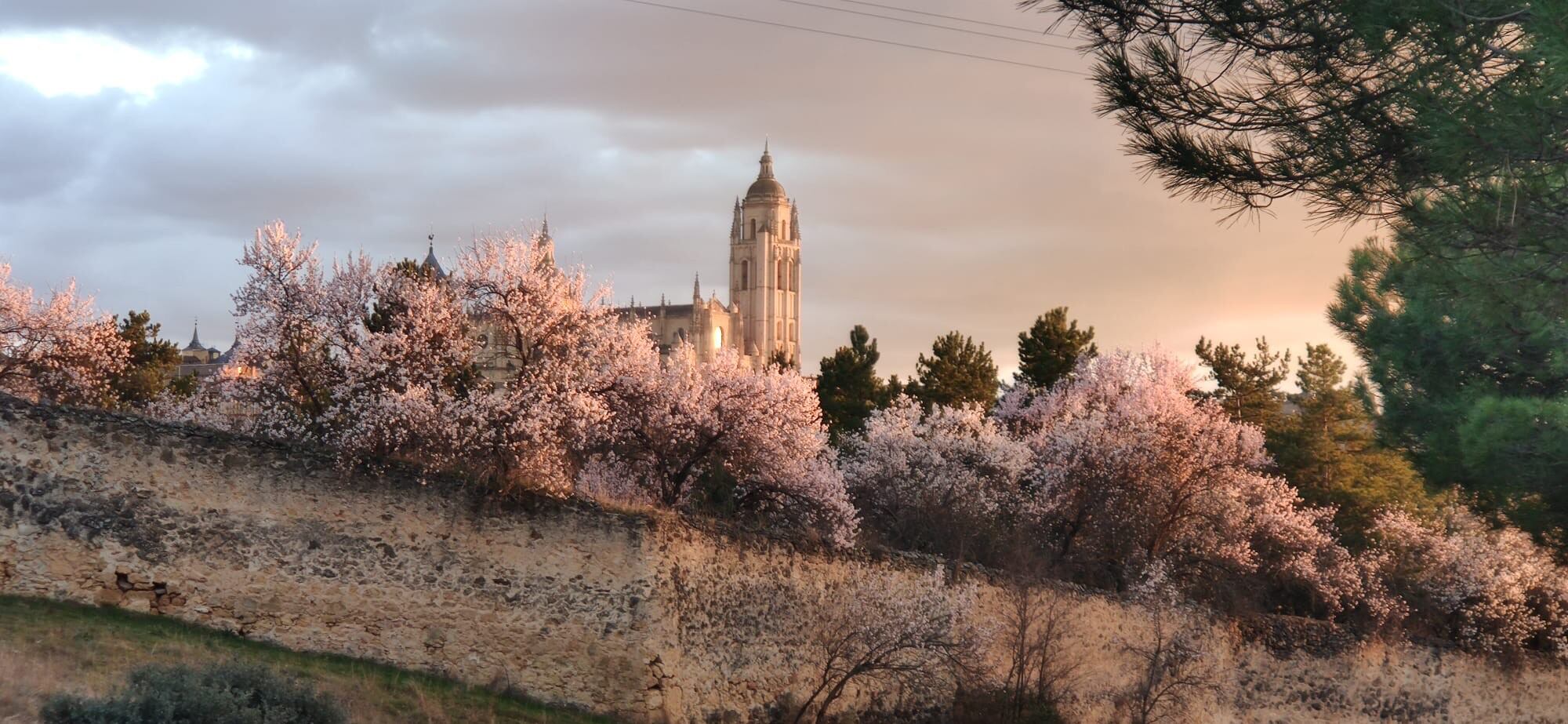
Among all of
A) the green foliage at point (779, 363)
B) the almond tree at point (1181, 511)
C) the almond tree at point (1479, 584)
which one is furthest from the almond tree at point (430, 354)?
the almond tree at point (1479, 584)

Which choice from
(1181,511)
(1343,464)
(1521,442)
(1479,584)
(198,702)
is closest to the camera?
(198,702)

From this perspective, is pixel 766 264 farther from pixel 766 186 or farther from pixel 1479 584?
pixel 1479 584

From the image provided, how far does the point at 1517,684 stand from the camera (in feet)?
123

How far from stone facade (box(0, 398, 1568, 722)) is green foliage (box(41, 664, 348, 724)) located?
3.80 m

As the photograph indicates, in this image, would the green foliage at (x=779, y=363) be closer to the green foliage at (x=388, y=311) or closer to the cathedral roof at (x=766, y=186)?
the green foliage at (x=388, y=311)

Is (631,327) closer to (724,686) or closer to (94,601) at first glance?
(724,686)

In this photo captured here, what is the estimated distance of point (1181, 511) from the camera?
36312mm

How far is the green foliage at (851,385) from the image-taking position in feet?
184

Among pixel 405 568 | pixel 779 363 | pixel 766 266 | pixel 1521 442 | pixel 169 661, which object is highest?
pixel 766 266

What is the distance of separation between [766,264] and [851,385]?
428 feet

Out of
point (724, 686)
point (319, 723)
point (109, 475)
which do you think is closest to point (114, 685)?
point (319, 723)

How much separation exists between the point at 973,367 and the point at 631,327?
26.8 metres

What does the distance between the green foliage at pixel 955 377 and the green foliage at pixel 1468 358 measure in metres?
21.5

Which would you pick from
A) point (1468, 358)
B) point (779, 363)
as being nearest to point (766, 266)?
point (779, 363)
